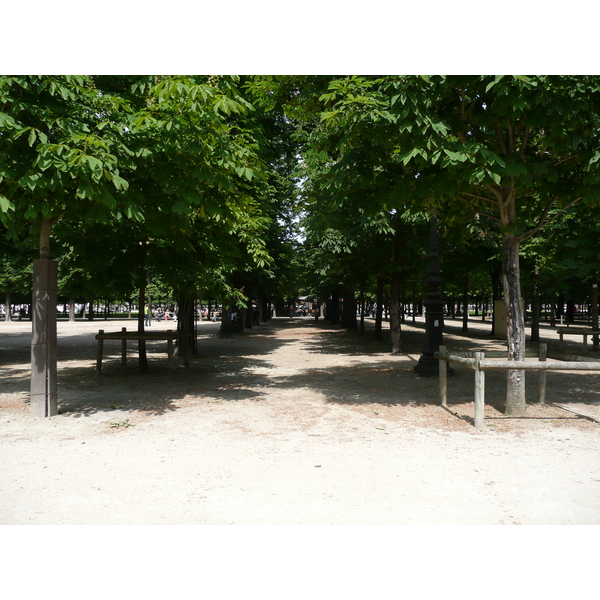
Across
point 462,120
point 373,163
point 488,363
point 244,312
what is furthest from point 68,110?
point 244,312

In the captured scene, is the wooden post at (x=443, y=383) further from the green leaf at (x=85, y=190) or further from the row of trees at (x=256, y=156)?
the green leaf at (x=85, y=190)

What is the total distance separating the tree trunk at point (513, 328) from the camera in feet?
24.4

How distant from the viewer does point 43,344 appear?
7.57 metres

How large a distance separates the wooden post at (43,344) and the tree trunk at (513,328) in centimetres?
666

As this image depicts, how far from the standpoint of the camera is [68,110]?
6473 mm

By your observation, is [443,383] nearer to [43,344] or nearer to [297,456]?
[297,456]

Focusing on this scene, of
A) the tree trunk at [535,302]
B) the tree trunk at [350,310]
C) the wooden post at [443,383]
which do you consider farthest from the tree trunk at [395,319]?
→ the tree trunk at [350,310]

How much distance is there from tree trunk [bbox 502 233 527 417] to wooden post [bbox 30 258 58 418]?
6.66m

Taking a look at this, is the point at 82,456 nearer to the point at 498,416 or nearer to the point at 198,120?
the point at 198,120

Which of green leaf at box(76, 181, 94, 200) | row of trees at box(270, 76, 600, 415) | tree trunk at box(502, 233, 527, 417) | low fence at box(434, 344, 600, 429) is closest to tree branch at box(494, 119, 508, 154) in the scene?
row of trees at box(270, 76, 600, 415)

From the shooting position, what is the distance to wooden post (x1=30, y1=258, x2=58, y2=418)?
744cm

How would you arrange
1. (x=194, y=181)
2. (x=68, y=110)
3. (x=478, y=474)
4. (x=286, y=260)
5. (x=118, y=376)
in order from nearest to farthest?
(x=478, y=474), (x=68, y=110), (x=194, y=181), (x=118, y=376), (x=286, y=260)

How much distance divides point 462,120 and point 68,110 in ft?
17.8

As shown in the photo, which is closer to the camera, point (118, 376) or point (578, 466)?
point (578, 466)
